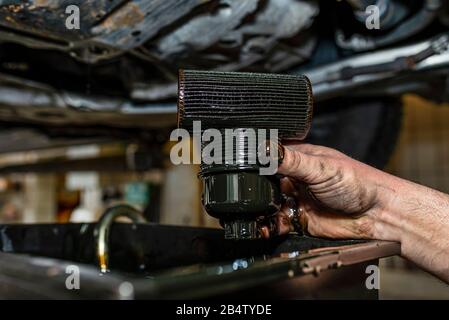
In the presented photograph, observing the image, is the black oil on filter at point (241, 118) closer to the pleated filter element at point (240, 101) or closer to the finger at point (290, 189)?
the pleated filter element at point (240, 101)

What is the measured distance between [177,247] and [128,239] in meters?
0.14

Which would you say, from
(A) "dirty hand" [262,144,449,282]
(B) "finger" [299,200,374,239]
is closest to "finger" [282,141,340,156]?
(A) "dirty hand" [262,144,449,282]

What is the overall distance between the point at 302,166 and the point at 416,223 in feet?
0.80

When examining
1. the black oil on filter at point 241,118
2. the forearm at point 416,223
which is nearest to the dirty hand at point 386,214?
the forearm at point 416,223

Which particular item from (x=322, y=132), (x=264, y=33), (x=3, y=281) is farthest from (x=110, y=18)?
(x=322, y=132)

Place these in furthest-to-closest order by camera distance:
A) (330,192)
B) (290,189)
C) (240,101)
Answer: (290,189) → (330,192) → (240,101)

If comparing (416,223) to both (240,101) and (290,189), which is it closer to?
(290,189)

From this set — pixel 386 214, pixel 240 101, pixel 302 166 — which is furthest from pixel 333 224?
pixel 240 101

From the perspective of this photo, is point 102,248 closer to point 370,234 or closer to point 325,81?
point 370,234

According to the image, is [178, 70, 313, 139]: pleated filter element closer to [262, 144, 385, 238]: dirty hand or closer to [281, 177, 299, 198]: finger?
[262, 144, 385, 238]: dirty hand

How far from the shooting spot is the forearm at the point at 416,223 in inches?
26.6

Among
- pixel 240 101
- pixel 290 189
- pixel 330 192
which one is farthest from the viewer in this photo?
pixel 290 189

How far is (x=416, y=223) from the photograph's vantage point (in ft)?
2.25

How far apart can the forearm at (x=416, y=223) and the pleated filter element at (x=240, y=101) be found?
22cm
